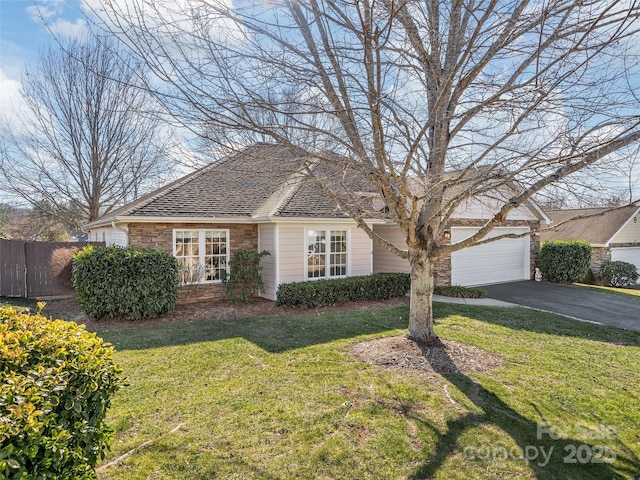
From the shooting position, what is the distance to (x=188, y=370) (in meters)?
5.74

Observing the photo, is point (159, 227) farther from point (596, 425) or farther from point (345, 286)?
point (596, 425)

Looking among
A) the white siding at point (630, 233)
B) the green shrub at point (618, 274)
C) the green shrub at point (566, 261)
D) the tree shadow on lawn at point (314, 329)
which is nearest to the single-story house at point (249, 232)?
the tree shadow on lawn at point (314, 329)

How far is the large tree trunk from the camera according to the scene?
6.44 metres

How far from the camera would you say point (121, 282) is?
30.1 ft

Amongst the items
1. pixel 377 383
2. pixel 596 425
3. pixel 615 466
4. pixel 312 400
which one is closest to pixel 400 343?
pixel 377 383

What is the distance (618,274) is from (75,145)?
84.7 feet

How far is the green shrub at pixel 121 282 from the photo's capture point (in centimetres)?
906

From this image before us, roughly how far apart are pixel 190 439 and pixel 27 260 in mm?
12302

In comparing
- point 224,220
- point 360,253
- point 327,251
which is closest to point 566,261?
point 360,253

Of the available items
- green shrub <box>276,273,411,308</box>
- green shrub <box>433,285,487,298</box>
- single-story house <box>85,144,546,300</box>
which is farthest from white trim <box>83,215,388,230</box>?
green shrub <box>433,285,487,298</box>

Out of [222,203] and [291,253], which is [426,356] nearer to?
[291,253]

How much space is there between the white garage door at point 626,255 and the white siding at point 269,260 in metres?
18.0

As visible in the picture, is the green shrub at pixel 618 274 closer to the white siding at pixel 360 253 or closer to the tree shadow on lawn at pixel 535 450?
the white siding at pixel 360 253

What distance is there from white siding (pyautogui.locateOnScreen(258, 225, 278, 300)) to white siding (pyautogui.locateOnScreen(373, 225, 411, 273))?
4.43 m
